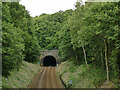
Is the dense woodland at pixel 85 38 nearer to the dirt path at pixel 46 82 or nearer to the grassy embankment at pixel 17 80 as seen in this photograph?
the grassy embankment at pixel 17 80

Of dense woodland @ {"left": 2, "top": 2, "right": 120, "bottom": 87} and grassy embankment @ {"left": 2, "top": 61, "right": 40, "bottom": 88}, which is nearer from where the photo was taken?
dense woodland @ {"left": 2, "top": 2, "right": 120, "bottom": 87}

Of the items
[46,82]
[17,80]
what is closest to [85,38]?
[17,80]

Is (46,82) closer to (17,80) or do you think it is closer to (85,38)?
(17,80)

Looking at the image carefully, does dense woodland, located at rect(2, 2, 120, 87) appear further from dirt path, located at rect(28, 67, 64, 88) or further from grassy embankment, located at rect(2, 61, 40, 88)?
dirt path, located at rect(28, 67, 64, 88)

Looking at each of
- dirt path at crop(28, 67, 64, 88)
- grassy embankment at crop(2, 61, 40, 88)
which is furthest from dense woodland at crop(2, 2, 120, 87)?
dirt path at crop(28, 67, 64, 88)

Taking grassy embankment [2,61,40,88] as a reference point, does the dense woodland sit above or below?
above

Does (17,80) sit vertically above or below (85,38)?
below

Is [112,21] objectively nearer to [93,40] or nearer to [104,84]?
[93,40]

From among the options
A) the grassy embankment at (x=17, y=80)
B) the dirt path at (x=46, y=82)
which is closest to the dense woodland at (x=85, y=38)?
the grassy embankment at (x=17, y=80)

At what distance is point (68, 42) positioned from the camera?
31938mm

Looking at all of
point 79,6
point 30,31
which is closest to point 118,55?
point 79,6

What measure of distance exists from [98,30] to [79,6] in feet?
37.7

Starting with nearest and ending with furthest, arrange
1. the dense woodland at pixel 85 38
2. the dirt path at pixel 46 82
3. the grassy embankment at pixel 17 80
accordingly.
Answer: the dense woodland at pixel 85 38, the grassy embankment at pixel 17 80, the dirt path at pixel 46 82

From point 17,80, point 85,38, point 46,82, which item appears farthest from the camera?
point 46,82
